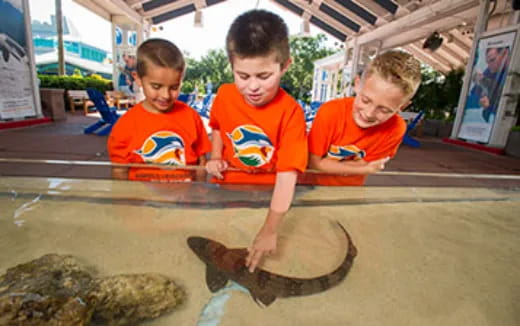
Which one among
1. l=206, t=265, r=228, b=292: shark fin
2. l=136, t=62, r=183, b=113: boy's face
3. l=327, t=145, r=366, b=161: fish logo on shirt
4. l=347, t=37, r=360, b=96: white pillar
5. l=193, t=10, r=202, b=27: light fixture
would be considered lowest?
l=206, t=265, r=228, b=292: shark fin

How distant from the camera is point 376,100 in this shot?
5.27 feet

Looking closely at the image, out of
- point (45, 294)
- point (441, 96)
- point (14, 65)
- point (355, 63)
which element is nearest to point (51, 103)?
point (14, 65)

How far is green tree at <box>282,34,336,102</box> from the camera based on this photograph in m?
41.0

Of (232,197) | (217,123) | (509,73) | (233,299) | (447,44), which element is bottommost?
(233,299)

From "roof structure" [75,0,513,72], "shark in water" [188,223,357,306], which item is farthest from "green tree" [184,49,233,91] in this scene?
"shark in water" [188,223,357,306]

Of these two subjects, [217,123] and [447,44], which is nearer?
[217,123]

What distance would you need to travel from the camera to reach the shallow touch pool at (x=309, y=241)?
92 cm

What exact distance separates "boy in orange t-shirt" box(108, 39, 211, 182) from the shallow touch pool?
Result: 0.33 ft

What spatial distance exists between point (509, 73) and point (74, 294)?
9.06 m

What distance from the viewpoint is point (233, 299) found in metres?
0.91

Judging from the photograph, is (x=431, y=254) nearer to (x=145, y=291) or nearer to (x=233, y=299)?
(x=233, y=299)

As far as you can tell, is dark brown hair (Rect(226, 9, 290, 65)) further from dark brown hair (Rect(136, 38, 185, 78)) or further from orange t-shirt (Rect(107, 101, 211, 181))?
orange t-shirt (Rect(107, 101, 211, 181))

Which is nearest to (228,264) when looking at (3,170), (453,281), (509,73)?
(453,281)

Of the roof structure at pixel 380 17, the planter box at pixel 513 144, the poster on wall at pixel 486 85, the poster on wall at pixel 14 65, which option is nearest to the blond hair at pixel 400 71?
the planter box at pixel 513 144
